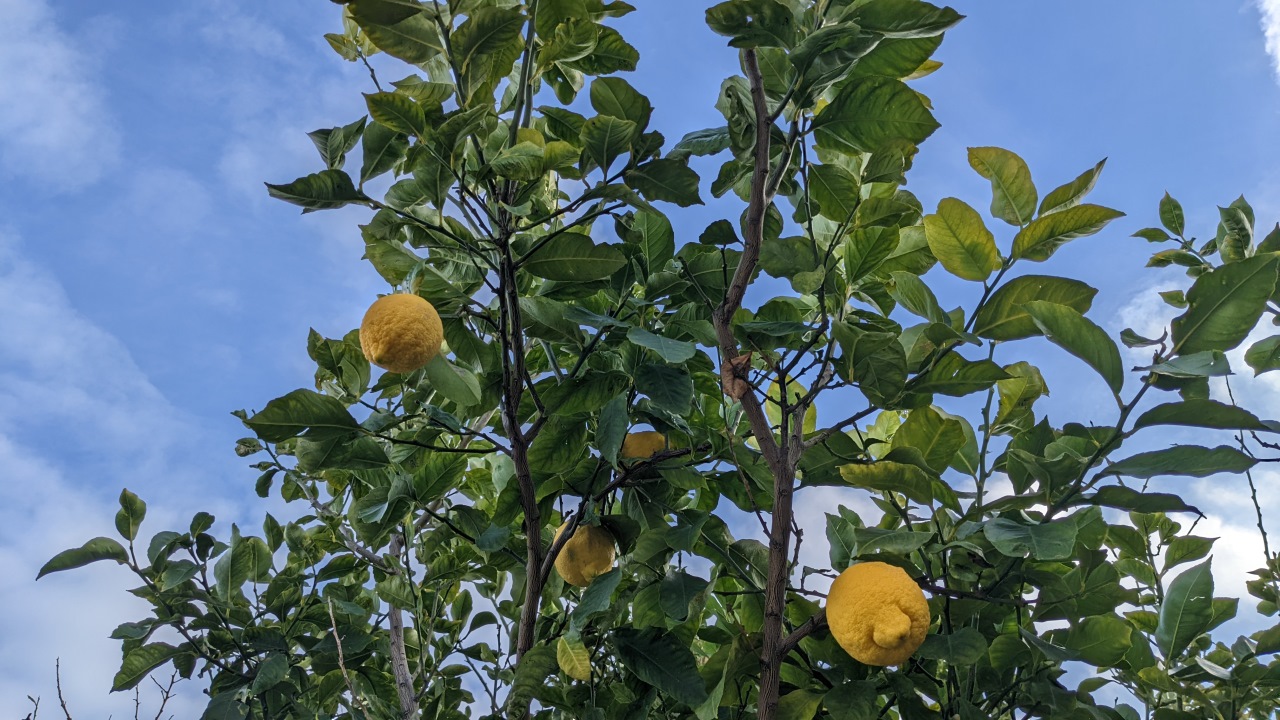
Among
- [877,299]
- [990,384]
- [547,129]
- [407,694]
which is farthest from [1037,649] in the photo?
[407,694]

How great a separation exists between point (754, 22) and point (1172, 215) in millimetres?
1590

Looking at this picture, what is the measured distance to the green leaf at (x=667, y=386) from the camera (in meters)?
1.23

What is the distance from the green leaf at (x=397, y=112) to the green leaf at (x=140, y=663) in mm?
1414

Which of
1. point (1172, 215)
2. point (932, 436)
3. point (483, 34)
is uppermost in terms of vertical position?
point (1172, 215)

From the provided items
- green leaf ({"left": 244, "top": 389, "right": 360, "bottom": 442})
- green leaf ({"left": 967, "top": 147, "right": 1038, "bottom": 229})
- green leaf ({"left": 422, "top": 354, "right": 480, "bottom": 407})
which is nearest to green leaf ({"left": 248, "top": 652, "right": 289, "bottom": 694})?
green leaf ({"left": 244, "top": 389, "right": 360, "bottom": 442})

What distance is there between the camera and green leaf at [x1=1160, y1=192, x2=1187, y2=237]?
2.09 meters

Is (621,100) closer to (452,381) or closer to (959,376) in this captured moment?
(452,381)

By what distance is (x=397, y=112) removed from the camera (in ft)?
3.63

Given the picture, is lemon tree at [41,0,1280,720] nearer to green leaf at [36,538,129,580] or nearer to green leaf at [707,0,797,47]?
green leaf at [707,0,797,47]

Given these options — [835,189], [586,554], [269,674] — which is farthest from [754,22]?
[269,674]

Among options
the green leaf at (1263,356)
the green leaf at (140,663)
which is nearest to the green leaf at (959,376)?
the green leaf at (1263,356)

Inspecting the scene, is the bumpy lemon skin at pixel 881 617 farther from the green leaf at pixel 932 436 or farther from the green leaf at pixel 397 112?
the green leaf at pixel 397 112

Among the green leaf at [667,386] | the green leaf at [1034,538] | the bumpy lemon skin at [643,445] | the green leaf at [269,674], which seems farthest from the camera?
the green leaf at [269,674]

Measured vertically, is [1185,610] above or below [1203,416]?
below
